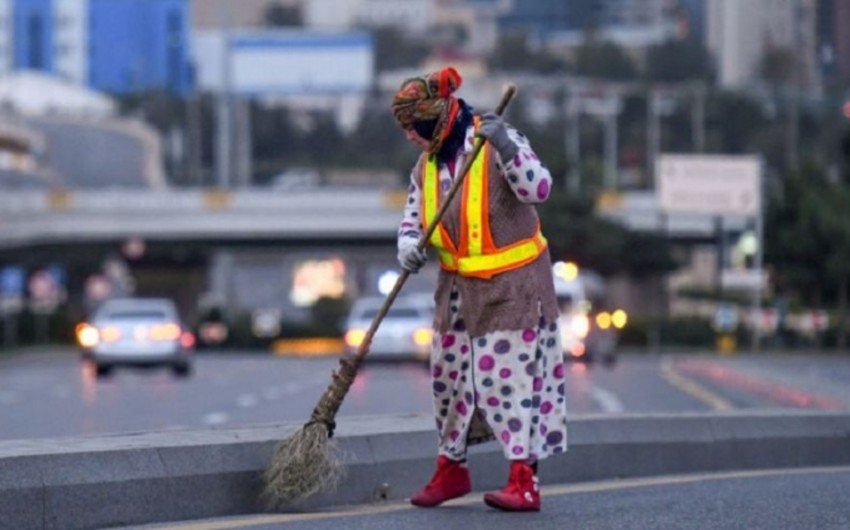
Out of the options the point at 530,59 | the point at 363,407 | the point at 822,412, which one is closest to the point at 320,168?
the point at 530,59

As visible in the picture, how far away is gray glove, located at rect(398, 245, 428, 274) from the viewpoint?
9.69m

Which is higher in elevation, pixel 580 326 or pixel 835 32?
pixel 835 32

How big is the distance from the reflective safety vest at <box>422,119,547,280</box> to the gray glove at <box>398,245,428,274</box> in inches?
4.6

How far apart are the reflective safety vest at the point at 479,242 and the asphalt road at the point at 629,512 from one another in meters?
1.05

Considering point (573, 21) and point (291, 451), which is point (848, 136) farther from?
point (573, 21)

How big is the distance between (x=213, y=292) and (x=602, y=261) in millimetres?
27009

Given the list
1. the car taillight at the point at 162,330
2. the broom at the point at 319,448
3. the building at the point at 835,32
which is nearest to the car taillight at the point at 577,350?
the car taillight at the point at 162,330

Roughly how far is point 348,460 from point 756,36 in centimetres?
8123

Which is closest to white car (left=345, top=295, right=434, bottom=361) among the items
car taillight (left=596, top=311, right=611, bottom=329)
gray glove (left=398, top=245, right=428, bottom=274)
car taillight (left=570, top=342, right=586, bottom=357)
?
car taillight (left=570, top=342, right=586, bottom=357)

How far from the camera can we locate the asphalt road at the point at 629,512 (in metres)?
9.31

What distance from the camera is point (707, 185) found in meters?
67.1

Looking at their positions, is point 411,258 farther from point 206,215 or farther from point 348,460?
point 206,215

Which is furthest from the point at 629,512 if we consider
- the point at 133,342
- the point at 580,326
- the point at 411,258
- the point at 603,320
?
the point at 603,320

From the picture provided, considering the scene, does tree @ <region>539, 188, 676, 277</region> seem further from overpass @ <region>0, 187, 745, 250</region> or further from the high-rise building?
the high-rise building
